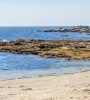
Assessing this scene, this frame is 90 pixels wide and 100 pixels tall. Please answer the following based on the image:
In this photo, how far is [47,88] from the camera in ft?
84.3

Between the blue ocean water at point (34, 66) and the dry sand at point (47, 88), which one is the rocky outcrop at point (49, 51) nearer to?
the blue ocean water at point (34, 66)

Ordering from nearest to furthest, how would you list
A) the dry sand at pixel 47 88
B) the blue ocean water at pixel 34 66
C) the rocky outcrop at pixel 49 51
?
1. the dry sand at pixel 47 88
2. the blue ocean water at pixel 34 66
3. the rocky outcrop at pixel 49 51

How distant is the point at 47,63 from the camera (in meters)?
45.9

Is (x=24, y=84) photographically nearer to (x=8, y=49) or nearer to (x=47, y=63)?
(x=47, y=63)

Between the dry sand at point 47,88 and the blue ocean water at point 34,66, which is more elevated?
the dry sand at point 47,88

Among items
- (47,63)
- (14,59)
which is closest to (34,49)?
(14,59)

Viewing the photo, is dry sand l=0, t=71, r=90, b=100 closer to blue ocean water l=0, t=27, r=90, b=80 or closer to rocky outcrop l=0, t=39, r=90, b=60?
blue ocean water l=0, t=27, r=90, b=80

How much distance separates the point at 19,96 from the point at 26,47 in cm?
4106

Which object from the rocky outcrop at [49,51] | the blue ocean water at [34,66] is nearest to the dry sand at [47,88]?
the blue ocean water at [34,66]

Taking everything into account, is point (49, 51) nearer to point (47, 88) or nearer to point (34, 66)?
point (34, 66)

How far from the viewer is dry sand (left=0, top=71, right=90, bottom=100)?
72.6 feet

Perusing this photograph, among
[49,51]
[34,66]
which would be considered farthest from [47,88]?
[49,51]

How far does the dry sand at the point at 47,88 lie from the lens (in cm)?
2213

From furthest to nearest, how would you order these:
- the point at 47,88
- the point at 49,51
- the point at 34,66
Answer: the point at 49,51
the point at 34,66
the point at 47,88
